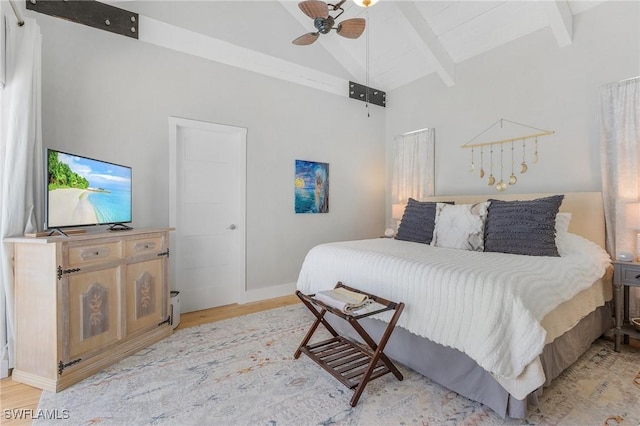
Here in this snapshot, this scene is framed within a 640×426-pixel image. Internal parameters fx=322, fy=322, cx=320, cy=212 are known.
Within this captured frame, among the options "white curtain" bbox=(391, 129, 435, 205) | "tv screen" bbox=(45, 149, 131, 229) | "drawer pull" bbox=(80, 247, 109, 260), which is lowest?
"drawer pull" bbox=(80, 247, 109, 260)

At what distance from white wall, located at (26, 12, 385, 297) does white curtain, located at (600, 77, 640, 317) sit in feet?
8.90

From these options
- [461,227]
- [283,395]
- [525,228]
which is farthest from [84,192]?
[525,228]

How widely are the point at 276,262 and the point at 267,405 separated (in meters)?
2.30

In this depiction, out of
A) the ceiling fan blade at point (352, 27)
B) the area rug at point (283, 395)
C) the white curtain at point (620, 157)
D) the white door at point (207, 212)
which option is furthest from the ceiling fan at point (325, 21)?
the area rug at point (283, 395)

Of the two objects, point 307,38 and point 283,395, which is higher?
point 307,38

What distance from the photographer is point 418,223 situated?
339 centimetres

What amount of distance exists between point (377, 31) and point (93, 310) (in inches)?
166

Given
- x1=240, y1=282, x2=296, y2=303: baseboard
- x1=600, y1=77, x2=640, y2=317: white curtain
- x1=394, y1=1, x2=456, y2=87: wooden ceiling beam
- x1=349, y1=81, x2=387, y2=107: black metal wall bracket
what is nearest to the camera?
x1=600, y1=77, x2=640, y2=317: white curtain

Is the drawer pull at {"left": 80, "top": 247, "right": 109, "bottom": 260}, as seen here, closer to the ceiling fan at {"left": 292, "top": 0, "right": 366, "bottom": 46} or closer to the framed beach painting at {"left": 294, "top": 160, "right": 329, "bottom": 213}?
the ceiling fan at {"left": 292, "top": 0, "right": 366, "bottom": 46}

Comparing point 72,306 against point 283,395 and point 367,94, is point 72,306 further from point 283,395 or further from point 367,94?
point 367,94

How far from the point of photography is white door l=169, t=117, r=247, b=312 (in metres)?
3.34

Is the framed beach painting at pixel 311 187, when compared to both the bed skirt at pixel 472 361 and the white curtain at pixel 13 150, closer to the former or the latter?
the bed skirt at pixel 472 361

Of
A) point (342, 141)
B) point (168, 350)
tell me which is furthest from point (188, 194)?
point (342, 141)

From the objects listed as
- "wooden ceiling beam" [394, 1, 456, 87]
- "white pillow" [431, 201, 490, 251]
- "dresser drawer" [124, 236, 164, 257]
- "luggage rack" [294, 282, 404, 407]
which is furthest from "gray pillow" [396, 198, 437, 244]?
"dresser drawer" [124, 236, 164, 257]
